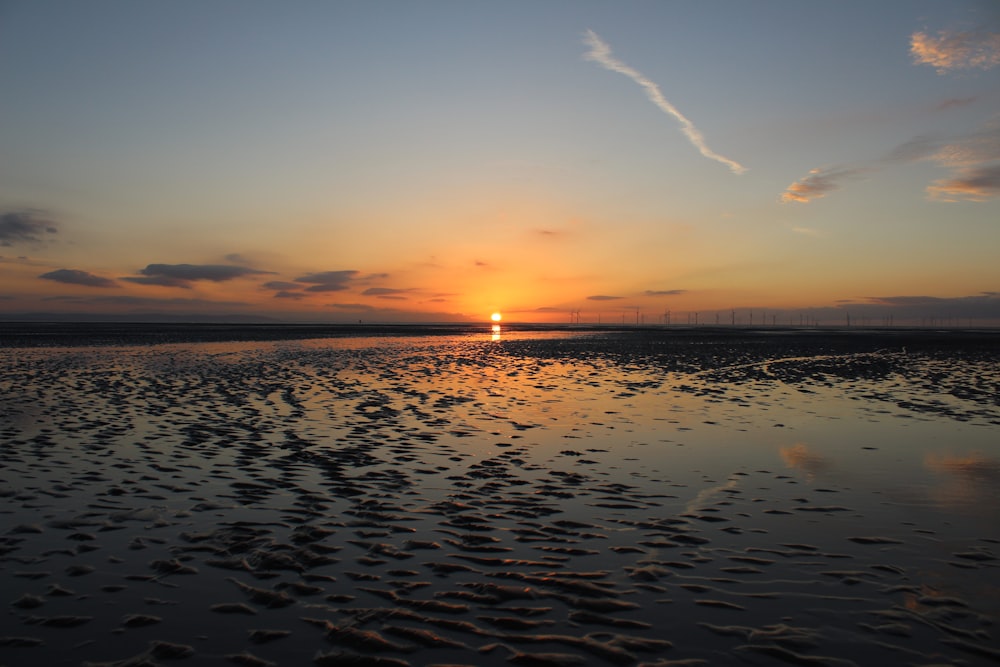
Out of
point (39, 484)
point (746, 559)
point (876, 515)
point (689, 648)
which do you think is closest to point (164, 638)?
point (689, 648)

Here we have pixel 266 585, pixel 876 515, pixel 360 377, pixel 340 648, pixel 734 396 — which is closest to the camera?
pixel 340 648

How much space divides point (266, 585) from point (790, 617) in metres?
5.95

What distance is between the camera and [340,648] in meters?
5.88

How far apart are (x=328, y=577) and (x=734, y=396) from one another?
22657 mm

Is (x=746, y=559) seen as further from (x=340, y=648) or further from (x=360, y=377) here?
(x=360, y=377)

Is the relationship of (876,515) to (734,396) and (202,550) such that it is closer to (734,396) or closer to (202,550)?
(202,550)

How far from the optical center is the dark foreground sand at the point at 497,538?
239 inches

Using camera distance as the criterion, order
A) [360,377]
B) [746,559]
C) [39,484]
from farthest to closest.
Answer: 1. [360,377]
2. [39,484]
3. [746,559]

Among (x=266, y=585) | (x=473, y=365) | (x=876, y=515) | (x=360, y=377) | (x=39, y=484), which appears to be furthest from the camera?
(x=473, y=365)

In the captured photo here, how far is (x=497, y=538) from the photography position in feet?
29.9

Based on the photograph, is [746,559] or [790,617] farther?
[746,559]

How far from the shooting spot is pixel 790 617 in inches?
259

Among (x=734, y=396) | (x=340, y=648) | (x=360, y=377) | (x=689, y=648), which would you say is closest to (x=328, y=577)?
(x=340, y=648)

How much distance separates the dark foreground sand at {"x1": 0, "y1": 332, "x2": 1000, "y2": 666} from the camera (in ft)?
19.9
